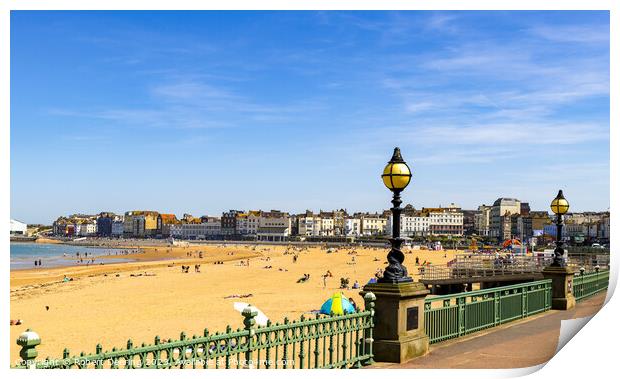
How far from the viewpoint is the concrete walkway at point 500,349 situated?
992 cm

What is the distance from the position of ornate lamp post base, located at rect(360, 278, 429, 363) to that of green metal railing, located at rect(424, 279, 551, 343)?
2.73 ft

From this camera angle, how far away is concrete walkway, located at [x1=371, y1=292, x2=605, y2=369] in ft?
32.6

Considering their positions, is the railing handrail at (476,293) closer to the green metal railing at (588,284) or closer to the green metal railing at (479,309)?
the green metal railing at (479,309)

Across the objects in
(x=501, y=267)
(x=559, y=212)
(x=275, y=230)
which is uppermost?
(x=559, y=212)

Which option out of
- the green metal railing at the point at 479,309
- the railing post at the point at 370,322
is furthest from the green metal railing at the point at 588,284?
the railing post at the point at 370,322

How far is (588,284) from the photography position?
22297mm

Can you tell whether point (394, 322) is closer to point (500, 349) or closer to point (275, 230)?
point (500, 349)

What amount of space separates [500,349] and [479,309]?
1.98 m

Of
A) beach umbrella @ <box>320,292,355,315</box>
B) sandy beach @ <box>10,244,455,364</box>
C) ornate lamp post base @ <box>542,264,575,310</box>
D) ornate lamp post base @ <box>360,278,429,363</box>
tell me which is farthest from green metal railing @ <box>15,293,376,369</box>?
beach umbrella @ <box>320,292,355,315</box>

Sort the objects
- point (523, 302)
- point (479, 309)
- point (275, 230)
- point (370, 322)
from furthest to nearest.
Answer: point (275, 230) < point (523, 302) < point (479, 309) < point (370, 322)

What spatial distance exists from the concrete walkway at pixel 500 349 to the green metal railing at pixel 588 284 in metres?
6.09

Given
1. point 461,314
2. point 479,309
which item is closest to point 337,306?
point 479,309

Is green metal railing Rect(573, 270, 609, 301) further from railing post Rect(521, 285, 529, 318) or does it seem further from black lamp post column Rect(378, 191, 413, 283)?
black lamp post column Rect(378, 191, 413, 283)
